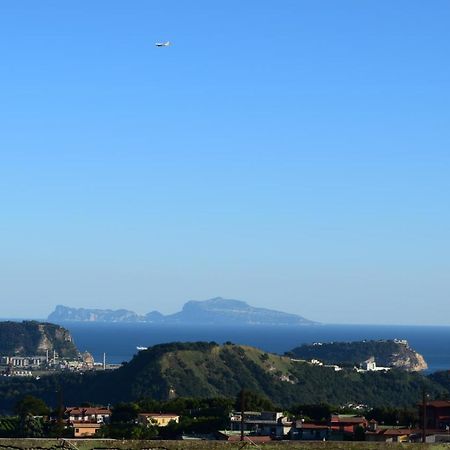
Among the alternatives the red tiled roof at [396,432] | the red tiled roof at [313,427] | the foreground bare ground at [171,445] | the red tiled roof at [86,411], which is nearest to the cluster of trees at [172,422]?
the red tiled roof at [86,411]

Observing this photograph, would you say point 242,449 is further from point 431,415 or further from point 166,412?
point 166,412

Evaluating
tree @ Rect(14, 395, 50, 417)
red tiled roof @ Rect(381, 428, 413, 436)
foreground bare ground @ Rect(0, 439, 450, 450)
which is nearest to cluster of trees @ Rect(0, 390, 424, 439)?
tree @ Rect(14, 395, 50, 417)

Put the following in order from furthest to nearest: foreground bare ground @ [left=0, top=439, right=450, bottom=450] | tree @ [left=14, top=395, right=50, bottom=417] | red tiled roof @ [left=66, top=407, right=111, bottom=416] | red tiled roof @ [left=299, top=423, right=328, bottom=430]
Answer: red tiled roof @ [left=66, top=407, right=111, bottom=416] < tree @ [left=14, top=395, right=50, bottom=417] < red tiled roof @ [left=299, top=423, right=328, bottom=430] < foreground bare ground @ [left=0, top=439, right=450, bottom=450]

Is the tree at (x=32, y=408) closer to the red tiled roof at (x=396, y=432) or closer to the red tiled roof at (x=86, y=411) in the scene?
the red tiled roof at (x=86, y=411)

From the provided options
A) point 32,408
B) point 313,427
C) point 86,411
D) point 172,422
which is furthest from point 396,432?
point 32,408

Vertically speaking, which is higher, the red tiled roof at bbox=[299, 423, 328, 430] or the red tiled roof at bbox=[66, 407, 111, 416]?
the red tiled roof at bbox=[66, 407, 111, 416]

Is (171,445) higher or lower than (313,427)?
higher

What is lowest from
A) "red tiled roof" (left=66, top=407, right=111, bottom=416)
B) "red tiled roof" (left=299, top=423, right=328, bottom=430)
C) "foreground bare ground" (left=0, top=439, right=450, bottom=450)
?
"red tiled roof" (left=299, top=423, right=328, bottom=430)

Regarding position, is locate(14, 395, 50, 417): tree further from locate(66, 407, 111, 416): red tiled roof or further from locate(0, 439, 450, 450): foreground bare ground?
locate(0, 439, 450, 450): foreground bare ground

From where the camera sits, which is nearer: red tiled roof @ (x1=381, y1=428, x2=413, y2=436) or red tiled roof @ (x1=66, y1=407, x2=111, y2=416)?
red tiled roof @ (x1=381, y1=428, x2=413, y2=436)

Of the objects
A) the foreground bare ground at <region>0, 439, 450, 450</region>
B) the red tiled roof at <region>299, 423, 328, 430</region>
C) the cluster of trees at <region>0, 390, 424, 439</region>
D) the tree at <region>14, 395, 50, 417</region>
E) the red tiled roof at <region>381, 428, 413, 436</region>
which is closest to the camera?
the foreground bare ground at <region>0, 439, 450, 450</region>

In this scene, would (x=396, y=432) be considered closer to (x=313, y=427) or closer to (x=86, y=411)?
(x=313, y=427)

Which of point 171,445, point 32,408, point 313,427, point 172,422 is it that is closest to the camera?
point 171,445
